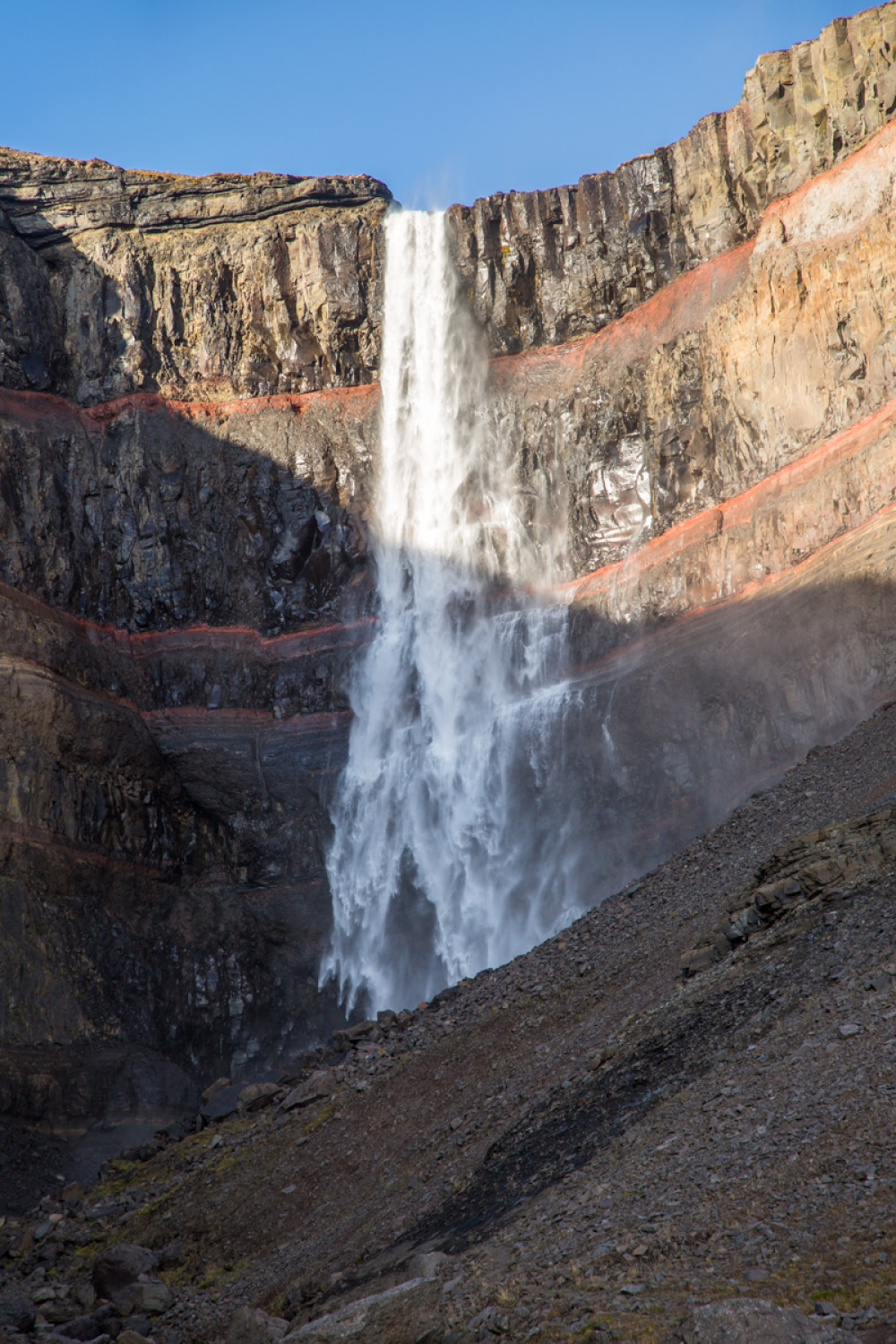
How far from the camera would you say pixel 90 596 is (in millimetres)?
39906

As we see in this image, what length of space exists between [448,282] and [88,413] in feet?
47.1

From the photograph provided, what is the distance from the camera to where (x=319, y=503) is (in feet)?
137

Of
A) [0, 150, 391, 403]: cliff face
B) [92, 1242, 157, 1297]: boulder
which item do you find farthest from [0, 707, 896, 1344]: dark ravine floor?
[0, 150, 391, 403]: cliff face

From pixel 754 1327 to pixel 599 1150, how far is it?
16.1 ft

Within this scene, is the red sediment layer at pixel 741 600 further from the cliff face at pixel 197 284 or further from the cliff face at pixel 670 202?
the cliff face at pixel 197 284

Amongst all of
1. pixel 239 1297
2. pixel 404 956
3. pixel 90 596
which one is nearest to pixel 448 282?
pixel 90 596

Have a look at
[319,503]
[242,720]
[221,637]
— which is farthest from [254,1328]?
[319,503]

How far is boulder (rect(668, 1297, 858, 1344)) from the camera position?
595cm

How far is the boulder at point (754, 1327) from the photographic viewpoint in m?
5.95

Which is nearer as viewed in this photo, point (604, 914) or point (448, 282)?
point (604, 914)

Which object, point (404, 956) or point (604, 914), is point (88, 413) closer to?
point (404, 956)

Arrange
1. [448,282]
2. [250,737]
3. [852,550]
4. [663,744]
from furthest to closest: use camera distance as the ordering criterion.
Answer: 1. [448,282]
2. [250,737]
3. [663,744]
4. [852,550]

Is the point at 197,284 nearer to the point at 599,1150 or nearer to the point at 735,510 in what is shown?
the point at 735,510

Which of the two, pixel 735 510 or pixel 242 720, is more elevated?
pixel 735 510
